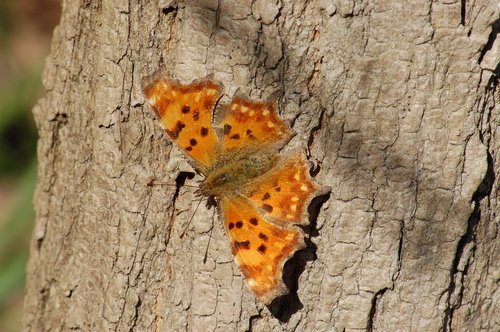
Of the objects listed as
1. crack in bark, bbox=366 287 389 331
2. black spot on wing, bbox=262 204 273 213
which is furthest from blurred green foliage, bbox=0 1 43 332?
crack in bark, bbox=366 287 389 331

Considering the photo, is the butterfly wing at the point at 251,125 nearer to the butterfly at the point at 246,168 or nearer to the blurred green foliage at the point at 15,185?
the butterfly at the point at 246,168

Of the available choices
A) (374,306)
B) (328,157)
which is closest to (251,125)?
(328,157)

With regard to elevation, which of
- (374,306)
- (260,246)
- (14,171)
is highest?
(14,171)

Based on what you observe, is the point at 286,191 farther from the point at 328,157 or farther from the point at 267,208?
the point at 328,157

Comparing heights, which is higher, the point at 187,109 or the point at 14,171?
the point at 14,171

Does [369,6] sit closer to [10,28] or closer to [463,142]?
[463,142]

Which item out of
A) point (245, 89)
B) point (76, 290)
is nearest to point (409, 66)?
point (245, 89)

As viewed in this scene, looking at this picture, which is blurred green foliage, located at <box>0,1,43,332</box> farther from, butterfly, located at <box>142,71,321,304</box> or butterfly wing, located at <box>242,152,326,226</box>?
butterfly wing, located at <box>242,152,326,226</box>
